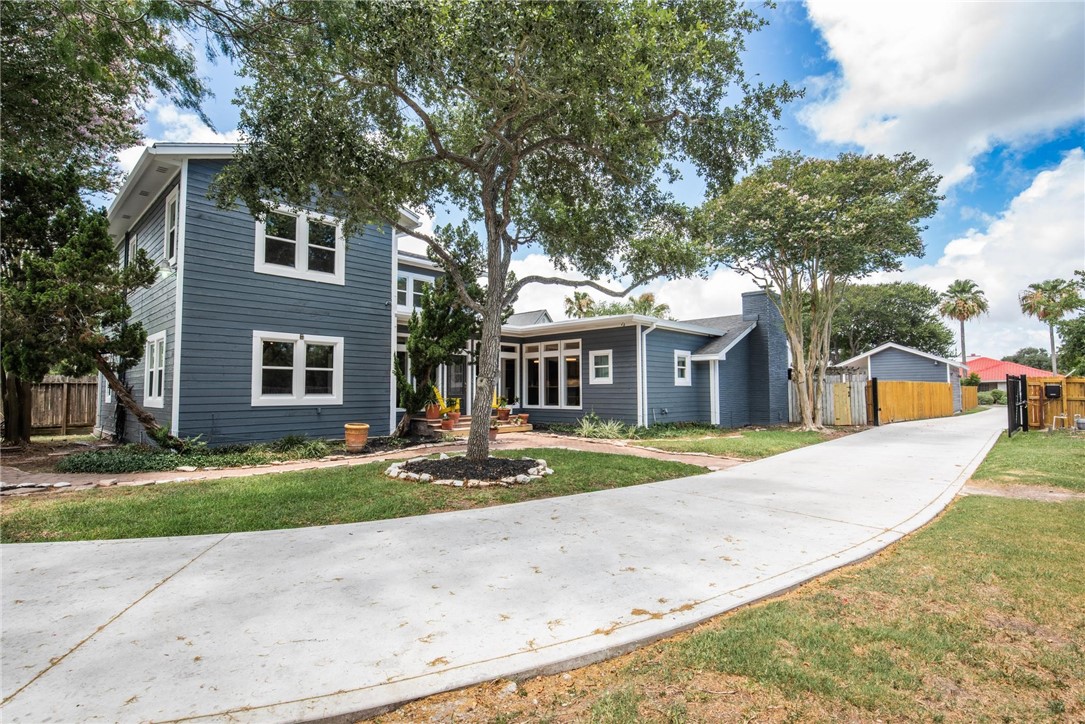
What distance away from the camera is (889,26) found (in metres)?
7.58

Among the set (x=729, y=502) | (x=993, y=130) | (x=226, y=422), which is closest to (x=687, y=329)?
(x=993, y=130)

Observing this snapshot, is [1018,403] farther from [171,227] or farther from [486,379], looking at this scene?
[171,227]

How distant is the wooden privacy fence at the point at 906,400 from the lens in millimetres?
17234

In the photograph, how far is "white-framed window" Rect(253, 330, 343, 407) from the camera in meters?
9.98

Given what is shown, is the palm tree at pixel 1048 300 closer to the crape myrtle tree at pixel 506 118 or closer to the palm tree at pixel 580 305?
the palm tree at pixel 580 305

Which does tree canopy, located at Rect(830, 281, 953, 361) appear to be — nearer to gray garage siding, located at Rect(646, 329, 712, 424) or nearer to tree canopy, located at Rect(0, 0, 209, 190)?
gray garage siding, located at Rect(646, 329, 712, 424)

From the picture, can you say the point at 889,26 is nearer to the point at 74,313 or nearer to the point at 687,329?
the point at 687,329

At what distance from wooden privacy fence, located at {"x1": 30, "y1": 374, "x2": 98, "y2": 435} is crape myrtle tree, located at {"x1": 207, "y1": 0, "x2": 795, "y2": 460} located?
11176mm

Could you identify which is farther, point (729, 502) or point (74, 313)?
point (74, 313)

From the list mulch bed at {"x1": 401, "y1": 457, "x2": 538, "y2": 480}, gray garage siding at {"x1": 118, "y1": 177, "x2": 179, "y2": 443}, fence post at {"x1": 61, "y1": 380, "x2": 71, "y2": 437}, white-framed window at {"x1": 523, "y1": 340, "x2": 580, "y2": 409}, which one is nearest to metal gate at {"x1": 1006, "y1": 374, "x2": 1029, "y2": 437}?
white-framed window at {"x1": 523, "y1": 340, "x2": 580, "y2": 409}

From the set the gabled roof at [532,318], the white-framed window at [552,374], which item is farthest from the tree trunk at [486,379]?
the gabled roof at [532,318]

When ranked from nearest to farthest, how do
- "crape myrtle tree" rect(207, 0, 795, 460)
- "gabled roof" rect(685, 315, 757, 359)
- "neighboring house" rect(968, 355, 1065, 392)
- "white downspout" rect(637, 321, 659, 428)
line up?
1. "crape myrtle tree" rect(207, 0, 795, 460)
2. "white downspout" rect(637, 321, 659, 428)
3. "gabled roof" rect(685, 315, 757, 359)
4. "neighboring house" rect(968, 355, 1065, 392)

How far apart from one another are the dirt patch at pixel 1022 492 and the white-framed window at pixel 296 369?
35.4ft

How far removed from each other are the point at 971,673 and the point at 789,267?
47.6ft
